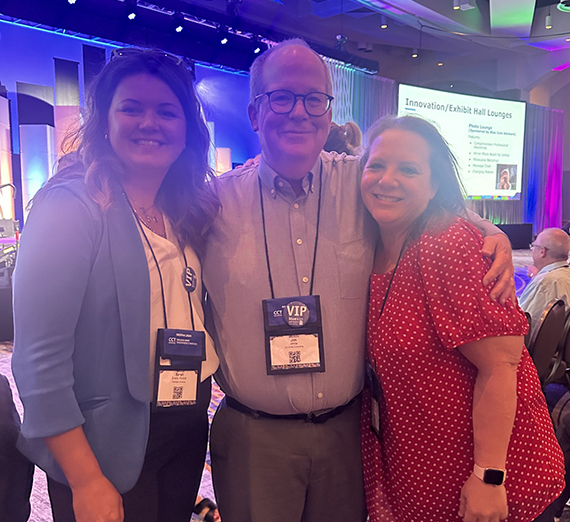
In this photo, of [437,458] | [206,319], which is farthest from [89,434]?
[437,458]

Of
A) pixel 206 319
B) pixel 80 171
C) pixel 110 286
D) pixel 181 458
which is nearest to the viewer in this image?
pixel 110 286

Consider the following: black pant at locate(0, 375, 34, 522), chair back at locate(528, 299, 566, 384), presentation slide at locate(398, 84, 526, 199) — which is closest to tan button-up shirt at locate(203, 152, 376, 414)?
black pant at locate(0, 375, 34, 522)

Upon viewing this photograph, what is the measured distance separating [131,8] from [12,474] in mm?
7195

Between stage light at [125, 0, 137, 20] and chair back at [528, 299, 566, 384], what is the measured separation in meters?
6.77

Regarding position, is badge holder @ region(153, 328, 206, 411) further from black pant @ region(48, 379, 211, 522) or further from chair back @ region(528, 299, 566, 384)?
chair back @ region(528, 299, 566, 384)

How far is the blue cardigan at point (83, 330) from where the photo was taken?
1.05 metres

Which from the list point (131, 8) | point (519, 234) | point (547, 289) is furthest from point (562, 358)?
point (519, 234)

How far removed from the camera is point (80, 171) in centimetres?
124

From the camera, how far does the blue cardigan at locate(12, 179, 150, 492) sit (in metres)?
1.05

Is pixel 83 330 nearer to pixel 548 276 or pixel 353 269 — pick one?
pixel 353 269

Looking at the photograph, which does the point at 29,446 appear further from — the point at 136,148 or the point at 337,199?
the point at 337,199

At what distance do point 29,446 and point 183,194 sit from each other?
28.3 inches

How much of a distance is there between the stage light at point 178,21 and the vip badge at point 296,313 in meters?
7.39

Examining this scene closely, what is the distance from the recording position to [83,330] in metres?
1.13
